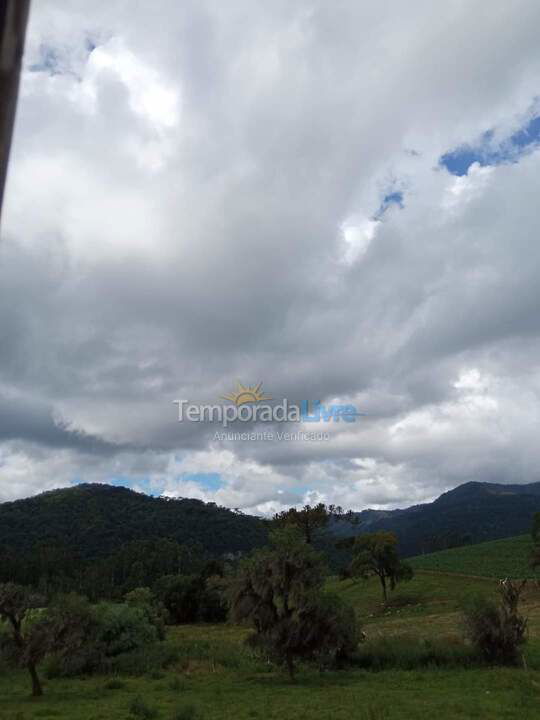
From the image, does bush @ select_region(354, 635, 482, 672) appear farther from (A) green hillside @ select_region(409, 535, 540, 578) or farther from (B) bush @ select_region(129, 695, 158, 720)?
(A) green hillside @ select_region(409, 535, 540, 578)

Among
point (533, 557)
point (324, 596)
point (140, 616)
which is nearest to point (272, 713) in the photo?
point (324, 596)

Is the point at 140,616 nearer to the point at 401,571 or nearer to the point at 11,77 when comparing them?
the point at 401,571

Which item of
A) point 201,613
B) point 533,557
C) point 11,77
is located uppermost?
point 11,77

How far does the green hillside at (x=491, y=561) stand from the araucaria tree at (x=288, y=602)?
56439 mm

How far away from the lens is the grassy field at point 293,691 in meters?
22.6

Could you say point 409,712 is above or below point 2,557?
below

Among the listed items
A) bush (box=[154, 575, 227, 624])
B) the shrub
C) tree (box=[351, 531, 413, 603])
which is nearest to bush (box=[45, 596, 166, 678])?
the shrub

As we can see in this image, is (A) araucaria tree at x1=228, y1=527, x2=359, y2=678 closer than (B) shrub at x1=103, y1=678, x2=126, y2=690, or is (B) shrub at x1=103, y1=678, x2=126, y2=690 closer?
(A) araucaria tree at x1=228, y1=527, x2=359, y2=678

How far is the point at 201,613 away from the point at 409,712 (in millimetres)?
65674

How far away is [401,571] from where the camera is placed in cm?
7150

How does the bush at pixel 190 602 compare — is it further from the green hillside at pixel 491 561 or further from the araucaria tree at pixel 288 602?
the araucaria tree at pixel 288 602

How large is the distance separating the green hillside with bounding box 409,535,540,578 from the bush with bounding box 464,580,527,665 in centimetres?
4843

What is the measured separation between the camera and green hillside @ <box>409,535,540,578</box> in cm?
8481

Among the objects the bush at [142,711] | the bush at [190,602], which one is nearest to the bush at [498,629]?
the bush at [142,711]
